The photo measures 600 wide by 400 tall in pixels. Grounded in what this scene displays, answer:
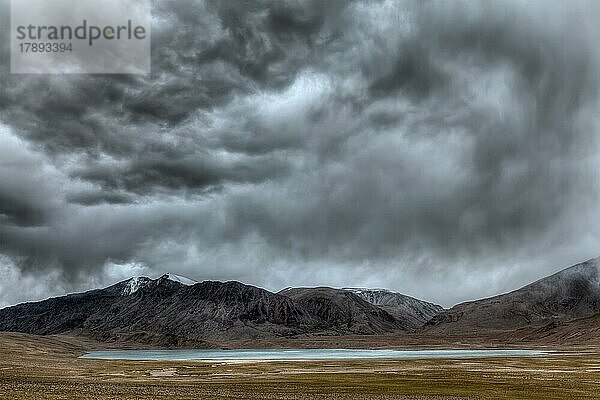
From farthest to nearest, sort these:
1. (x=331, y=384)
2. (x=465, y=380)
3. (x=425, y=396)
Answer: (x=465, y=380), (x=331, y=384), (x=425, y=396)

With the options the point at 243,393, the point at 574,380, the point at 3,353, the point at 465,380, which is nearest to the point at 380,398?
the point at 243,393

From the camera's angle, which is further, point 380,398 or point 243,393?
point 243,393

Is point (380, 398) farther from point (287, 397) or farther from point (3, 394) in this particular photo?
point (3, 394)

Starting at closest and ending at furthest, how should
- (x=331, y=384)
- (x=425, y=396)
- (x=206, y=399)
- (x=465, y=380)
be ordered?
(x=206, y=399) → (x=425, y=396) → (x=331, y=384) → (x=465, y=380)

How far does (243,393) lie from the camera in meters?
68.2

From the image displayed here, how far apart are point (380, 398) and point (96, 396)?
3115 cm

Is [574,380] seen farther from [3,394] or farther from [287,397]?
[3,394]

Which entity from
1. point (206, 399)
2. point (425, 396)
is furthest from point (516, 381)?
point (206, 399)

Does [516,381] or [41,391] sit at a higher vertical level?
[41,391]

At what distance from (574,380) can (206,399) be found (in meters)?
56.8

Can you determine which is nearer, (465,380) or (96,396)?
(96,396)

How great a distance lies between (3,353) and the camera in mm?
177500

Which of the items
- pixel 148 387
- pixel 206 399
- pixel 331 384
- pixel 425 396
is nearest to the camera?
pixel 206 399

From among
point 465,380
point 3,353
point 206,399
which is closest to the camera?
point 206,399
